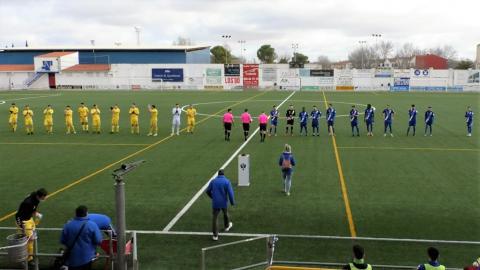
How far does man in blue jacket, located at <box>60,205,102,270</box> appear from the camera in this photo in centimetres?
746

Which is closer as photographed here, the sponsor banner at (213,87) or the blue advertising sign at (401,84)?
the blue advertising sign at (401,84)

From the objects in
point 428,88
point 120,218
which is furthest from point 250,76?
point 120,218

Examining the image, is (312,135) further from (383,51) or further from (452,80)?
(383,51)

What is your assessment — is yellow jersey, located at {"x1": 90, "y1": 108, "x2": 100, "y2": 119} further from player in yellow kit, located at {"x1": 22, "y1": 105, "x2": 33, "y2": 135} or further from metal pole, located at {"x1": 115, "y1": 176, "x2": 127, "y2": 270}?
metal pole, located at {"x1": 115, "y1": 176, "x2": 127, "y2": 270}

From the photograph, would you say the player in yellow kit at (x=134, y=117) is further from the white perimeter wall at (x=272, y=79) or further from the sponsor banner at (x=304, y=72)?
the sponsor banner at (x=304, y=72)

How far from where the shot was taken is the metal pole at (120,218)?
22.2ft

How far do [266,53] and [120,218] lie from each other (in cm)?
13135

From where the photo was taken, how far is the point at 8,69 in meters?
94.4

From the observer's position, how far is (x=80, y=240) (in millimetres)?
7496

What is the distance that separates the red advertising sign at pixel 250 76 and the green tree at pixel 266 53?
51265mm

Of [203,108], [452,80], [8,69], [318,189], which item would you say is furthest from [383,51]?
[318,189]

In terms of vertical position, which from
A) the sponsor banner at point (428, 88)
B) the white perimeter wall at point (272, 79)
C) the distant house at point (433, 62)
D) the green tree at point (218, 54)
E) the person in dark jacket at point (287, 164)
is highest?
the green tree at point (218, 54)

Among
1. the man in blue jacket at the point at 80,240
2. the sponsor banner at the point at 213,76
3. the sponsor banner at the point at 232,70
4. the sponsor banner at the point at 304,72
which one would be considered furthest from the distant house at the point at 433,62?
the man in blue jacket at the point at 80,240

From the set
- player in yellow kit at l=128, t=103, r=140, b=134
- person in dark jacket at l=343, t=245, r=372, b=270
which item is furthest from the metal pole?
player in yellow kit at l=128, t=103, r=140, b=134
